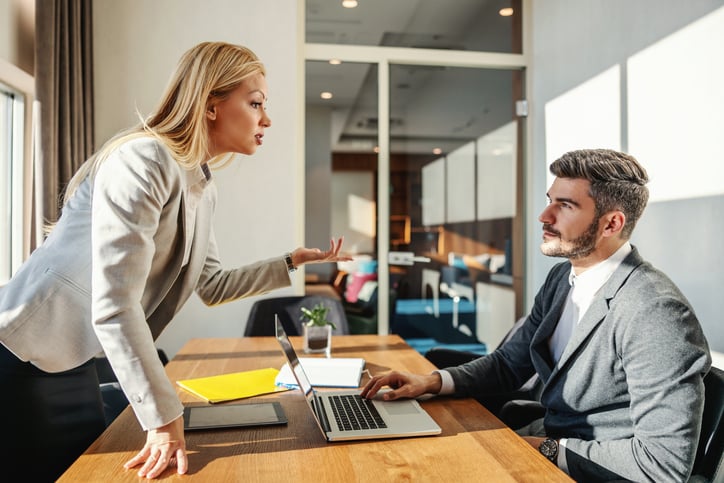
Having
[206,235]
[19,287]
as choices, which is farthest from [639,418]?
[19,287]

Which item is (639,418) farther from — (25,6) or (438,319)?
(25,6)

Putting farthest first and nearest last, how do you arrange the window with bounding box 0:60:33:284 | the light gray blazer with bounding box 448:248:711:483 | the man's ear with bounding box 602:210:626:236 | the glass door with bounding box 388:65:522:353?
the glass door with bounding box 388:65:522:353 < the window with bounding box 0:60:33:284 < the man's ear with bounding box 602:210:626:236 < the light gray blazer with bounding box 448:248:711:483

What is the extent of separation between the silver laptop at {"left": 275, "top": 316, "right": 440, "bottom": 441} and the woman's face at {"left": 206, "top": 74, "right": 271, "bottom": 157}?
481 millimetres

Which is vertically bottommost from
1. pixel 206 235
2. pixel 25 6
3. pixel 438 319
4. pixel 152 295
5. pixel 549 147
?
pixel 438 319

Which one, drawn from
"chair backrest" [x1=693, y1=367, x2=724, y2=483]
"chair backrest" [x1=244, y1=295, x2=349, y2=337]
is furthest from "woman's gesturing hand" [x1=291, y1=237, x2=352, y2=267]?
"chair backrest" [x1=244, y1=295, x2=349, y2=337]

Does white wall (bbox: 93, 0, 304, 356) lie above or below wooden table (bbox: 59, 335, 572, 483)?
above

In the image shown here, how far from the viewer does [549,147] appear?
3.75 meters

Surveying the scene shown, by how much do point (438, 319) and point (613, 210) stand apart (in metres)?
2.53

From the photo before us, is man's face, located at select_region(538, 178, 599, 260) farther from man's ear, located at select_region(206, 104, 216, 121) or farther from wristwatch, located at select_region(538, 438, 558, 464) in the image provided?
man's ear, located at select_region(206, 104, 216, 121)

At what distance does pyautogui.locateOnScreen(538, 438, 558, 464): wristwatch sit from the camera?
4.63ft

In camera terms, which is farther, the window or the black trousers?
the window

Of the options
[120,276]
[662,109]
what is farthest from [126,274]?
[662,109]

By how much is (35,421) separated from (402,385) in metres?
0.87

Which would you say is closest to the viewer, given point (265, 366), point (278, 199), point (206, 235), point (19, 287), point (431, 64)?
point (19, 287)
